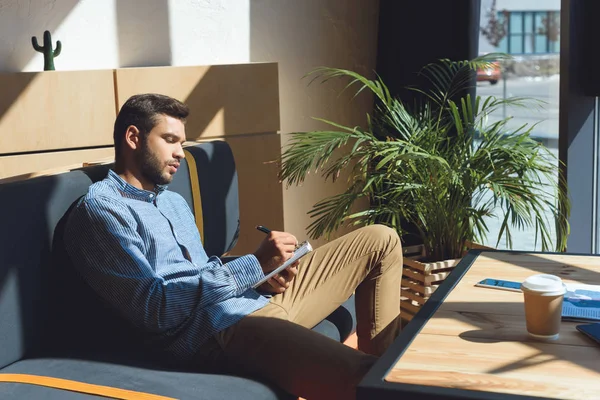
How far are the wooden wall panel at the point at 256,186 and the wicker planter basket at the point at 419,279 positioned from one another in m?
0.88

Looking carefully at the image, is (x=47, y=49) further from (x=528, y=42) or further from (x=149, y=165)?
(x=528, y=42)

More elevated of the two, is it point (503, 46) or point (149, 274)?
point (503, 46)

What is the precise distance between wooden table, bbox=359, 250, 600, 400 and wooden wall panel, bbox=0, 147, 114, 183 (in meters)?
1.79

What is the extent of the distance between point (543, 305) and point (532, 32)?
2.49 m

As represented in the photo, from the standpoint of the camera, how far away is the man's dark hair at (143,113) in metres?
2.54

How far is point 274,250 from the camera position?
97.9 inches

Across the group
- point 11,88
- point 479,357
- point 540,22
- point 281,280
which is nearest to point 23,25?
point 11,88

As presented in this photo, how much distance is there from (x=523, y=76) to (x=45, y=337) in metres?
2.80

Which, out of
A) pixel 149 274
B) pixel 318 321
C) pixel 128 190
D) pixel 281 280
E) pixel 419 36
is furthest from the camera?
pixel 419 36

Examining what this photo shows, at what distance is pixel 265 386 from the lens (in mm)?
2166

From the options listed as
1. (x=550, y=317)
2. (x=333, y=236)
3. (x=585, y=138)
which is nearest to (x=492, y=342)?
(x=550, y=317)

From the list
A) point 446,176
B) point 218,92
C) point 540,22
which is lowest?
point 446,176

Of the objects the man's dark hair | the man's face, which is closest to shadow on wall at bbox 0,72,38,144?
the man's dark hair

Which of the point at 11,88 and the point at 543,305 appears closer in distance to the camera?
the point at 543,305
